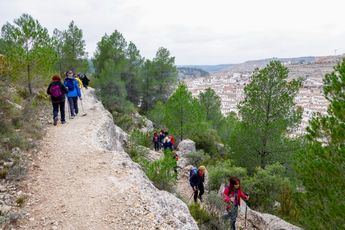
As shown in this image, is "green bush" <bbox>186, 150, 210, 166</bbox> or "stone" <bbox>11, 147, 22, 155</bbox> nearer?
"stone" <bbox>11, 147, 22, 155</bbox>

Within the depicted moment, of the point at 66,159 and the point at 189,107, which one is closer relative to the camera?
the point at 66,159

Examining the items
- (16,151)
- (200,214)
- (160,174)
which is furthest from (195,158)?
(16,151)

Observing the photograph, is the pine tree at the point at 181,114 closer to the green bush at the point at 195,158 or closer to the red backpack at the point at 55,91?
the green bush at the point at 195,158

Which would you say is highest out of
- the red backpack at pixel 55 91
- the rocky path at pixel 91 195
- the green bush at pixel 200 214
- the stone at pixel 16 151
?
the red backpack at pixel 55 91

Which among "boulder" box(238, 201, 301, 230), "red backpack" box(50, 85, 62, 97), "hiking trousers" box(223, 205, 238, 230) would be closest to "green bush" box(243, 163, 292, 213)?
"boulder" box(238, 201, 301, 230)

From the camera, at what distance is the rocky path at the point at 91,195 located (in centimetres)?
729

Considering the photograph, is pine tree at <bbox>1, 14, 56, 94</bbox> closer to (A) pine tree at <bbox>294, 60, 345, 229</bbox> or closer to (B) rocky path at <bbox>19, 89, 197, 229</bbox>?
(B) rocky path at <bbox>19, 89, 197, 229</bbox>

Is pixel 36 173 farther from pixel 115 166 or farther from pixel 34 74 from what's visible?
pixel 34 74

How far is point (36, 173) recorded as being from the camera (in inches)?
357

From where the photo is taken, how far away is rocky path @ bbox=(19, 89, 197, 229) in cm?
729

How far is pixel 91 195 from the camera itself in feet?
26.7

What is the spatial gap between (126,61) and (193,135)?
51.6 ft

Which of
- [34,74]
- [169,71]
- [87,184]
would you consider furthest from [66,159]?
[169,71]

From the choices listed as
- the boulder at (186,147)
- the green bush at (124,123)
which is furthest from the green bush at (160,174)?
the green bush at (124,123)
